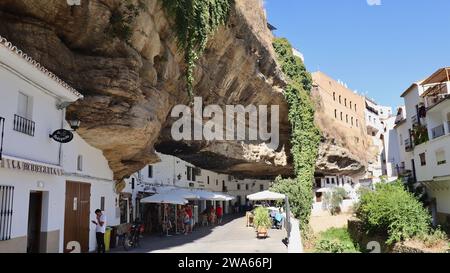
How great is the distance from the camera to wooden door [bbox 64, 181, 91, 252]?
14.1 metres

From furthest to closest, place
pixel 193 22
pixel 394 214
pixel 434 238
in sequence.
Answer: pixel 394 214 → pixel 434 238 → pixel 193 22

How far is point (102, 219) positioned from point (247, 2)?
2105 centimetres

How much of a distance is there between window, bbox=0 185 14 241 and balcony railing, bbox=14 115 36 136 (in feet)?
5.11

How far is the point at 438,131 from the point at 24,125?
92.0ft

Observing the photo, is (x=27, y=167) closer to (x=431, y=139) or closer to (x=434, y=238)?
(x=434, y=238)

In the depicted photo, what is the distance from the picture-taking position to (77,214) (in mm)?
14836

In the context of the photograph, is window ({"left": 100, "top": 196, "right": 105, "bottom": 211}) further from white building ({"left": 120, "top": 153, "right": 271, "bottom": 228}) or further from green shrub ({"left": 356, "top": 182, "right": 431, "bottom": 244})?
green shrub ({"left": 356, "top": 182, "right": 431, "bottom": 244})

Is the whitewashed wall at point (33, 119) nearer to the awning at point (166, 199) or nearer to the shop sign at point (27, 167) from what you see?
the shop sign at point (27, 167)

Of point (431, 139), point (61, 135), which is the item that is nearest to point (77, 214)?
point (61, 135)

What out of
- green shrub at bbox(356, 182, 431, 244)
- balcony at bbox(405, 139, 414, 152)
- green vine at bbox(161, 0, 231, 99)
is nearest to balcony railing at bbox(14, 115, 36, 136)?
green vine at bbox(161, 0, 231, 99)

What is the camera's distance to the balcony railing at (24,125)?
35.2 feet

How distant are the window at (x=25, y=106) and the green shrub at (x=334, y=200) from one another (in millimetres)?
39605

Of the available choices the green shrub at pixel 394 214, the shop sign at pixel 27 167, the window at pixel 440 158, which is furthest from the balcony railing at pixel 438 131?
the shop sign at pixel 27 167

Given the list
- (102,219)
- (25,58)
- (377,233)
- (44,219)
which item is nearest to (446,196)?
(377,233)
